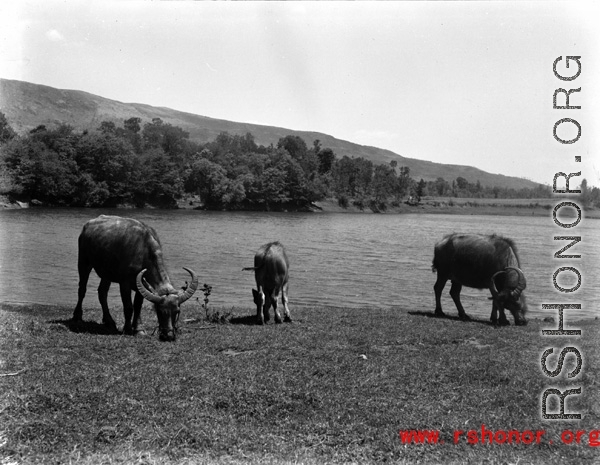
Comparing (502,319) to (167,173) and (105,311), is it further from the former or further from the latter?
(167,173)

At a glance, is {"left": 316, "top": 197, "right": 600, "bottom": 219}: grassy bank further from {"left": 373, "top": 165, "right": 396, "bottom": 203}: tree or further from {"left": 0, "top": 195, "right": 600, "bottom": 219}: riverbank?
{"left": 373, "top": 165, "right": 396, "bottom": 203}: tree

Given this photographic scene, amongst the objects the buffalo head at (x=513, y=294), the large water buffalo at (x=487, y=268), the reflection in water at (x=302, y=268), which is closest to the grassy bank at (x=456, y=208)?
the reflection in water at (x=302, y=268)

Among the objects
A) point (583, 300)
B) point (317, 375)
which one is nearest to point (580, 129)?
point (317, 375)

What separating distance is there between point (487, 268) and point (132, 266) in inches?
469

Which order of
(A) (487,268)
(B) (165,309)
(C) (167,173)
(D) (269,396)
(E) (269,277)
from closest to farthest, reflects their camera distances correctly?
(D) (269,396) → (B) (165,309) → (E) (269,277) → (A) (487,268) → (C) (167,173)

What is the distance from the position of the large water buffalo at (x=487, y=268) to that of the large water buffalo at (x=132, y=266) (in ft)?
33.2

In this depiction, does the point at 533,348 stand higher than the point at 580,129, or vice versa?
the point at 580,129

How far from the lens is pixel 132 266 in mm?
13758

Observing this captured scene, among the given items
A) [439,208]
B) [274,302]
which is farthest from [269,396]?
[439,208]

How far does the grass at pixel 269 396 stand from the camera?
729 centimetres

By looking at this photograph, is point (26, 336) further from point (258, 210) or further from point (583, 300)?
point (258, 210)

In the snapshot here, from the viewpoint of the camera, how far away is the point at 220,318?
16141mm

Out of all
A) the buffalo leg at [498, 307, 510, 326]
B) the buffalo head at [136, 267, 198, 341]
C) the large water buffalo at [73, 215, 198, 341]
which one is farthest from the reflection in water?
the buffalo head at [136, 267, 198, 341]

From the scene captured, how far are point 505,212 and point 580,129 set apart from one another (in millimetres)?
163613
